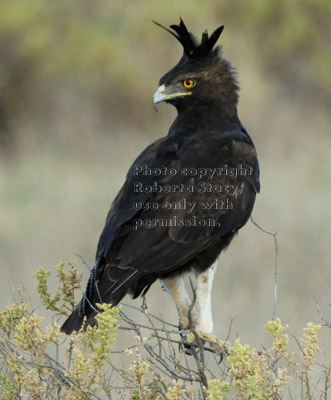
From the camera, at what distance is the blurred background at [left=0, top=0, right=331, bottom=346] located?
9.45 metres

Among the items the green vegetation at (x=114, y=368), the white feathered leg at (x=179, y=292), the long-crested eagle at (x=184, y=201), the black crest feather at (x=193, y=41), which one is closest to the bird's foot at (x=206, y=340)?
the long-crested eagle at (x=184, y=201)

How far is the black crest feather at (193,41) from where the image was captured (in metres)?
5.06

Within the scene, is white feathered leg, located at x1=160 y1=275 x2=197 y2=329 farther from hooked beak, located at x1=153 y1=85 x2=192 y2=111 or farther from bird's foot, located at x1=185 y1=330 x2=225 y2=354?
hooked beak, located at x1=153 y1=85 x2=192 y2=111

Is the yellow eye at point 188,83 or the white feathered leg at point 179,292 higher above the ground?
the yellow eye at point 188,83

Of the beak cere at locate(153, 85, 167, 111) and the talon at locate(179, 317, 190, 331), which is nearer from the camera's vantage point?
the talon at locate(179, 317, 190, 331)

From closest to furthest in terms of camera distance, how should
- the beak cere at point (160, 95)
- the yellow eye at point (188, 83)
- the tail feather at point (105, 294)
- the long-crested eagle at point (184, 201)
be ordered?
the tail feather at point (105, 294)
the long-crested eagle at point (184, 201)
the beak cere at point (160, 95)
the yellow eye at point (188, 83)

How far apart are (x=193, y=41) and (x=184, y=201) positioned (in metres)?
1.09

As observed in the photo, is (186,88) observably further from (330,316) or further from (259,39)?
(259,39)

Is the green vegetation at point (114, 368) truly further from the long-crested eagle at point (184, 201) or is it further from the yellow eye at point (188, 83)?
the yellow eye at point (188, 83)

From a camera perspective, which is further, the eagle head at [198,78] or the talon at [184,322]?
the eagle head at [198,78]

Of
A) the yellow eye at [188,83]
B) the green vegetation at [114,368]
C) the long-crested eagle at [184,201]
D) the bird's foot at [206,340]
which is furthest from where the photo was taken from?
the yellow eye at [188,83]

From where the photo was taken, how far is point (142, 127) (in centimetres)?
1595

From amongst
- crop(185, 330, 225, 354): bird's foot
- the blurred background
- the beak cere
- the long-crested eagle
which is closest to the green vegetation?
the long-crested eagle

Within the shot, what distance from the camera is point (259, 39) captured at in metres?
18.8
